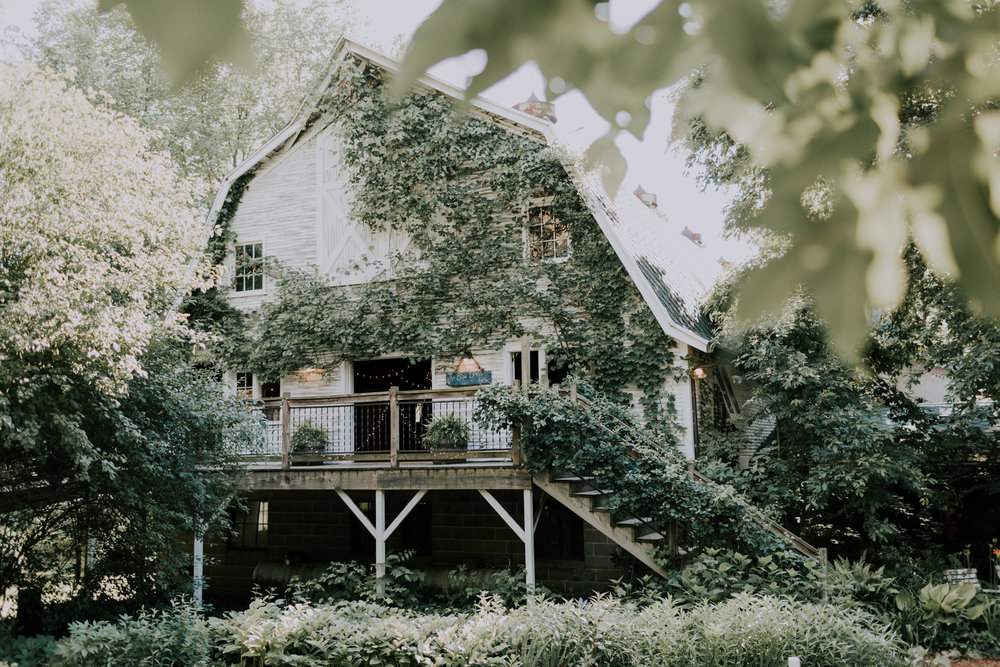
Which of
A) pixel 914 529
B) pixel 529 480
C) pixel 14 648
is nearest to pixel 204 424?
pixel 14 648

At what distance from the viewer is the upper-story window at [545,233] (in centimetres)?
1338

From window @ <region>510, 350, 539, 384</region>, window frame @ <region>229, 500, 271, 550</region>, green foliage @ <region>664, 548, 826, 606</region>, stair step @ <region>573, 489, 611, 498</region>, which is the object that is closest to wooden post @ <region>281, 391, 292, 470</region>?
window frame @ <region>229, 500, 271, 550</region>

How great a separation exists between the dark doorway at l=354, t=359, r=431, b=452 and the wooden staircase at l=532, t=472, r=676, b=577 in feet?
8.14

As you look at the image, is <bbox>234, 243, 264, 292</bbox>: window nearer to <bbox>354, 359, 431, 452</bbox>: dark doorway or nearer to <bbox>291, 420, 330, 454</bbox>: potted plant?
<bbox>354, 359, 431, 452</bbox>: dark doorway

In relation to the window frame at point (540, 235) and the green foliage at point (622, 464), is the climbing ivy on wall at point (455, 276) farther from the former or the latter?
the green foliage at point (622, 464)

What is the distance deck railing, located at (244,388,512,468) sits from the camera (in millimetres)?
11445

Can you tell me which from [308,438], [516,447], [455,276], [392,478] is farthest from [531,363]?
[308,438]

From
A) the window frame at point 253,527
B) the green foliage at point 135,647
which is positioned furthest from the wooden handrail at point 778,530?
the window frame at point 253,527

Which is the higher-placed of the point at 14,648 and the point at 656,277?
the point at 656,277

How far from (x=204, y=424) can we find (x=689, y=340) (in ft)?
23.9

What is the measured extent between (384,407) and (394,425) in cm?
115

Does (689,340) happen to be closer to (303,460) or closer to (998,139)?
(303,460)

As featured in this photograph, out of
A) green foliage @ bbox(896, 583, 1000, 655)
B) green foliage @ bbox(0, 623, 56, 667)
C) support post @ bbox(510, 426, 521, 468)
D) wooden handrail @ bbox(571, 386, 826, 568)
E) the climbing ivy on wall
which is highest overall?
the climbing ivy on wall

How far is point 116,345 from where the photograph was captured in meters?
8.11
